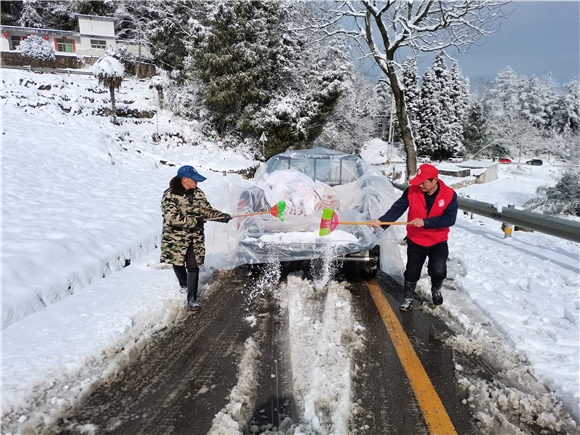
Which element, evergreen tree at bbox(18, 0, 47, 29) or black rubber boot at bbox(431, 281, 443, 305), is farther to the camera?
evergreen tree at bbox(18, 0, 47, 29)

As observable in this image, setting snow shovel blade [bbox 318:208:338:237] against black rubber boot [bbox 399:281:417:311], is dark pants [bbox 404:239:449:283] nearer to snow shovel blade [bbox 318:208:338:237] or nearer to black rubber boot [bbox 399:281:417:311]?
black rubber boot [bbox 399:281:417:311]

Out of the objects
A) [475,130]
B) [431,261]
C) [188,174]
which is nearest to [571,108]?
[475,130]

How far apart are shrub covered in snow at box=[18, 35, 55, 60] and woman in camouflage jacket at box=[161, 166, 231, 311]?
33.1 m

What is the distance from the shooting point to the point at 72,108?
20016 millimetres

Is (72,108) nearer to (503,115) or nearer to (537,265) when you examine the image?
(537,265)

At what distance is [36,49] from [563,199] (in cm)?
3710

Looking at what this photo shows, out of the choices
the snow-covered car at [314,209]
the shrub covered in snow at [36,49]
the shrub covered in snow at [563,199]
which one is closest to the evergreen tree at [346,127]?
the shrub covered in snow at [563,199]

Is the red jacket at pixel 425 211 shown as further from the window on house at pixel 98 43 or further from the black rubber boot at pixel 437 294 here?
the window on house at pixel 98 43

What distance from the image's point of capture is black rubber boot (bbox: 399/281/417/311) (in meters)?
4.35

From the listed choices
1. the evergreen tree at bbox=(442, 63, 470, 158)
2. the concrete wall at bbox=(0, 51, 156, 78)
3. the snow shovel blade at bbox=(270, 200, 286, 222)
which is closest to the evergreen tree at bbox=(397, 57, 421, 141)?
the evergreen tree at bbox=(442, 63, 470, 158)

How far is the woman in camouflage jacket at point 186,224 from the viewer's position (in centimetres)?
415

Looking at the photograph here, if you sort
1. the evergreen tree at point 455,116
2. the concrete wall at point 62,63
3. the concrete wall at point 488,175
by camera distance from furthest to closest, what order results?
the evergreen tree at point 455,116 → the concrete wall at point 488,175 → the concrete wall at point 62,63

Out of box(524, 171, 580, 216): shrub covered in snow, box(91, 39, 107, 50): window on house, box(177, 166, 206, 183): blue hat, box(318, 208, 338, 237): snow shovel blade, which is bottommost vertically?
box(524, 171, 580, 216): shrub covered in snow

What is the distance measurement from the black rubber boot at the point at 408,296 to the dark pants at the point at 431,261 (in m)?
0.06
